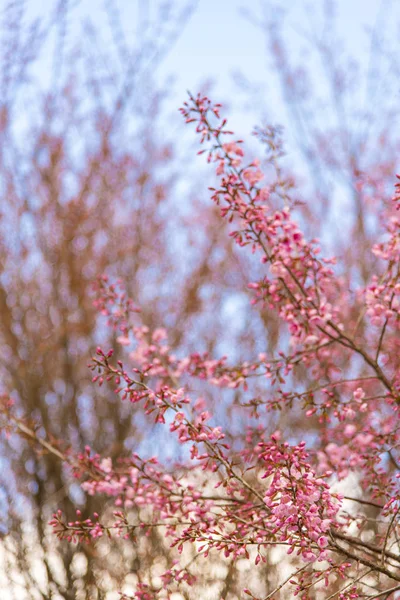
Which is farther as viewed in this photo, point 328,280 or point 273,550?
point 273,550

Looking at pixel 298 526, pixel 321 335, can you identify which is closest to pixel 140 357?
pixel 321 335

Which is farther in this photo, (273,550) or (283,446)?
(273,550)

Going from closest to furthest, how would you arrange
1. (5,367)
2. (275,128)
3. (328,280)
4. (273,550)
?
(328,280) < (275,128) < (273,550) < (5,367)

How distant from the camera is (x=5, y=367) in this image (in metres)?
5.13

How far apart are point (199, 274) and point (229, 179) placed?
3.35 meters

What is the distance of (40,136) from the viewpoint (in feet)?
18.5

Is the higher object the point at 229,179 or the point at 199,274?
the point at 199,274

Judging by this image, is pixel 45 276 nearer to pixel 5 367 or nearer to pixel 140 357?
pixel 5 367

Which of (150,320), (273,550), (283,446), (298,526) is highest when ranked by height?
(150,320)

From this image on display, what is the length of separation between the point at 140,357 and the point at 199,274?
107 inches

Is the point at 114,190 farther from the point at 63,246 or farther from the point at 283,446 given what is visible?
the point at 283,446

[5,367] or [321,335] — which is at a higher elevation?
[5,367]

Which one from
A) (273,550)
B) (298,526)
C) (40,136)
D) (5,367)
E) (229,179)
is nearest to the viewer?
(298,526)

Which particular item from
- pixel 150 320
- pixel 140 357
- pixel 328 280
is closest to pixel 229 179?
pixel 328 280
